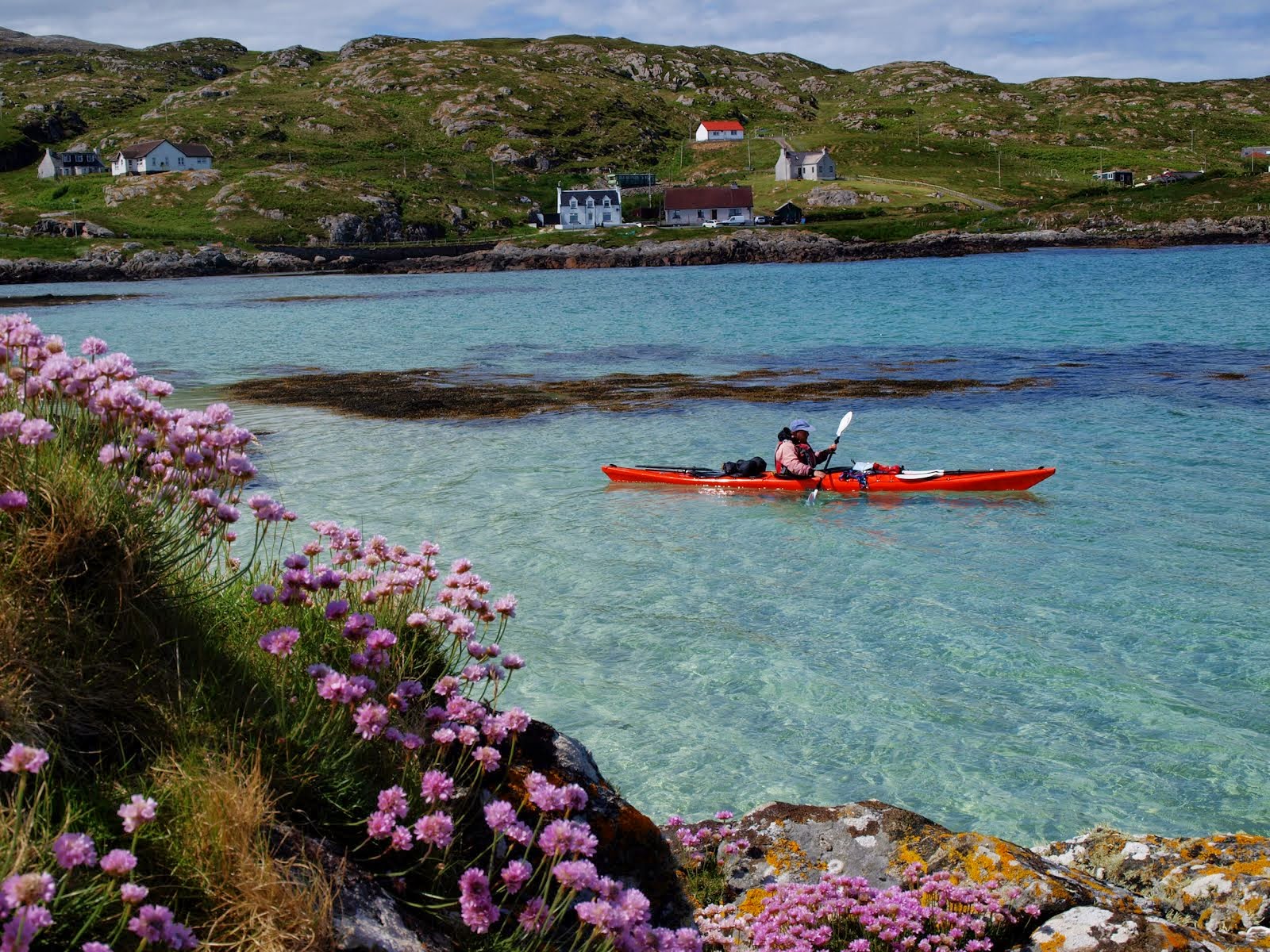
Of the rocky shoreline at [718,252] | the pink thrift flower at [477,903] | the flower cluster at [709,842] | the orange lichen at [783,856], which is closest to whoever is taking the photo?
the pink thrift flower at [477,903]

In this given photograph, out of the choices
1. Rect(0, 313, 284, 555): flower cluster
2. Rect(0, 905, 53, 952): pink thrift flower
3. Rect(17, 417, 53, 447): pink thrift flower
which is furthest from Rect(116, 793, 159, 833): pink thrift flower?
Rect(0, 313, 284, 555): flower cluster

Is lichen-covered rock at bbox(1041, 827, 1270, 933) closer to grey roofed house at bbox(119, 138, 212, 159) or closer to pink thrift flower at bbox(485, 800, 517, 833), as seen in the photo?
pink thrift flower at bbox(485, 800, 517, 833)

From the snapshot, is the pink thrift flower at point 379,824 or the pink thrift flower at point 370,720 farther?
the pink thrift flower at point 370,720

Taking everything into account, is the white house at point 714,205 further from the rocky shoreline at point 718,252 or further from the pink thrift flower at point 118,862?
the pink thrift flower at point 118,862

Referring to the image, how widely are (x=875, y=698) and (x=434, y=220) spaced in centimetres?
15695

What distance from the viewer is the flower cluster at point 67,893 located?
2.59m

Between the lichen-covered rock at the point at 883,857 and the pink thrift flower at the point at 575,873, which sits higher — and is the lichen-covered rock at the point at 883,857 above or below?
below

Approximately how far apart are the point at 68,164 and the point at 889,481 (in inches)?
7940

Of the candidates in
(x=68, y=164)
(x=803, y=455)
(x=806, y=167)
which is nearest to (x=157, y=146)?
(x=68, y=164)

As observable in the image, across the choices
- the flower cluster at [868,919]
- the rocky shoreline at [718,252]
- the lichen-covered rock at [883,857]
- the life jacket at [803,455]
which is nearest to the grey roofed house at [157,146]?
the rocky shoreline at [718,252]

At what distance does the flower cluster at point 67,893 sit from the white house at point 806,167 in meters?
189

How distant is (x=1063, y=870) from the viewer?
560cm

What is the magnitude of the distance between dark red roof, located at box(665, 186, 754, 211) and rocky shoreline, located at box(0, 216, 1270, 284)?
26.2 m

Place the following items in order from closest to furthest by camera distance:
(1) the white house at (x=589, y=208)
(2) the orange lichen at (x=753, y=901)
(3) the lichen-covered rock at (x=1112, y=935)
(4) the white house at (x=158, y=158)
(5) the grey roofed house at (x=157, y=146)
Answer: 1. (3) the lichen-covered rock at (x=1112, y=935)
2. (2) the orange lichen at (x=753, y=901)
3. (1) the white house at (x=589, y=208)
4. (4) the white house at (x=158, y=158)
5. (5) the grey roofed house at (x=157, y=146)
